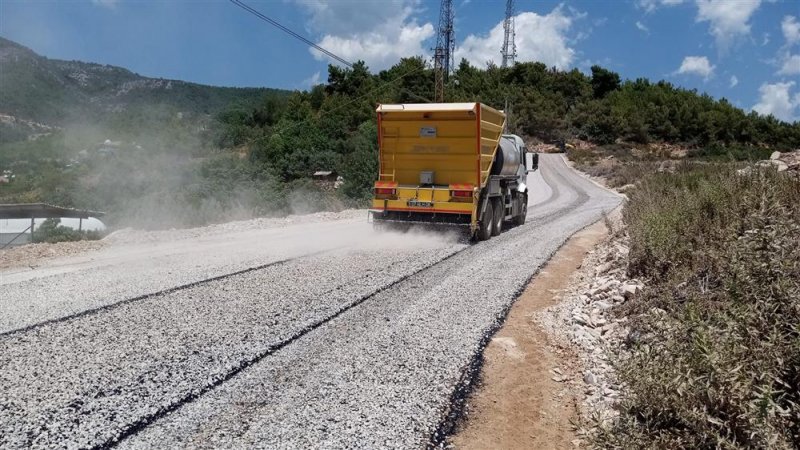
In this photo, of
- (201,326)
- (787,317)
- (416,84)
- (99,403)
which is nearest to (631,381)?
(787,317)

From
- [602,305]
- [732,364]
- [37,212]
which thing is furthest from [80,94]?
[732,364]

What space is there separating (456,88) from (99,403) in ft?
284

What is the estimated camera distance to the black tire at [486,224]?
1326 cm

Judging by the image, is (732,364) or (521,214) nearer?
(732,364)

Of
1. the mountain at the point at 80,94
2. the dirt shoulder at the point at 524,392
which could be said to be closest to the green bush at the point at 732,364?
the dirt shoulder at the point at 524,392

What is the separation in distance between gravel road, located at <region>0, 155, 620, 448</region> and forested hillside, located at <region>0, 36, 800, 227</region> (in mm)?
11254

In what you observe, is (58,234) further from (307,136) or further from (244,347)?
(307,136)

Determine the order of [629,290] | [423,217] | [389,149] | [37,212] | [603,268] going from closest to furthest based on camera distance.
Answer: [629,290] → [603,268] → [423,217] → [389,149] → [37,212]

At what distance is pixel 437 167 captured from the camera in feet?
44.2

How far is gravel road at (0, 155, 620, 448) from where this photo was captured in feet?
12.7

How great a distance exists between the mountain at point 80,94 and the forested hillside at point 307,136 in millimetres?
3277

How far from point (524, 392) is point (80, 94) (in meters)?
151

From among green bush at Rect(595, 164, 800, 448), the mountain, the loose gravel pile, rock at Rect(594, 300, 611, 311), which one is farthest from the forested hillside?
green bush at Rect(595, 164, 800, 448)

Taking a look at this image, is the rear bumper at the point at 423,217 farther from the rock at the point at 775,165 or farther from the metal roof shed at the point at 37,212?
the metal roof shed at the point at 37,212
